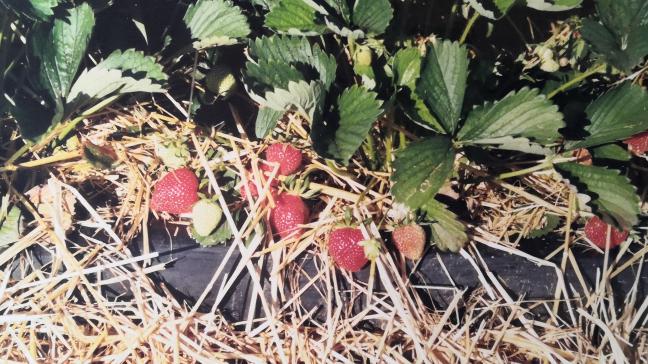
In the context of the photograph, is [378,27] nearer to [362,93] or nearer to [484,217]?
[362,93]

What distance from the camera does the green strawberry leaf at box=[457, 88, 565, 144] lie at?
29.0 inches

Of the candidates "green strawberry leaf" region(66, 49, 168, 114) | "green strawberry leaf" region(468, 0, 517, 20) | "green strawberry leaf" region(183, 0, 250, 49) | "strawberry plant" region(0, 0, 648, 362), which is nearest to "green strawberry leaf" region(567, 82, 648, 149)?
"strawberry plant" region(0, 0, 648, 362)

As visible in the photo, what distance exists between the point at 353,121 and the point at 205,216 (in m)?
0.30

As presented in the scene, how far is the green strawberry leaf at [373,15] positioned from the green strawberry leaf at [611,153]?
441mm

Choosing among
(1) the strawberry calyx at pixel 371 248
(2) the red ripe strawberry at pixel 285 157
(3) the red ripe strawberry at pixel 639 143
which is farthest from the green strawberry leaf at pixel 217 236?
(3) the red ripe strawberry at pixel 639 143

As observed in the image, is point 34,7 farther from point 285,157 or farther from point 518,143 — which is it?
point 518,143

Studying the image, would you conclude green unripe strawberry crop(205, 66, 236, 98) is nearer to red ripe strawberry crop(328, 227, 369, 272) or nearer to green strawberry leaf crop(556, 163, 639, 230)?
red ripe strawberry crop(328, 227, 369, 272)

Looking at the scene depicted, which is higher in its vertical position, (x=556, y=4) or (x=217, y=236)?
(x=556, y=4)

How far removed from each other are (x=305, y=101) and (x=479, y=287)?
1.48 ft

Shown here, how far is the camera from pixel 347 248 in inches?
32.1

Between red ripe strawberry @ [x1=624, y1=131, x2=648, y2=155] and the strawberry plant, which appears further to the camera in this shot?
red ripe strawberry @ [x1=624, y1=131, x2=648, y2=155]

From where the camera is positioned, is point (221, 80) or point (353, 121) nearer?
point (353, 121)

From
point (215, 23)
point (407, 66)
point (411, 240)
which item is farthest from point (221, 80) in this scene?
point (411, 240)

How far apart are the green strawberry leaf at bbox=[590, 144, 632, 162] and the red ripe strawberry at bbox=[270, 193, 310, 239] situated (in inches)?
20.7
